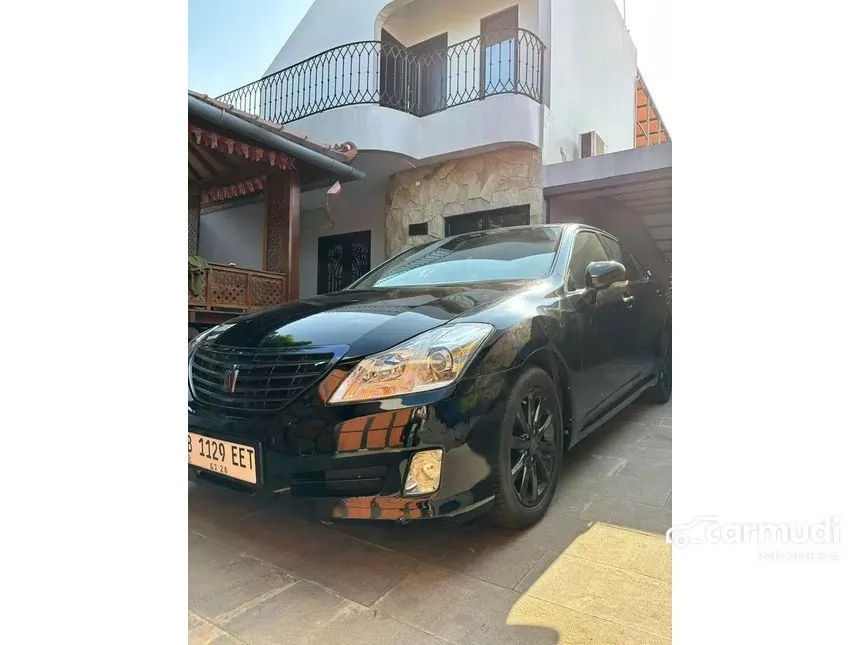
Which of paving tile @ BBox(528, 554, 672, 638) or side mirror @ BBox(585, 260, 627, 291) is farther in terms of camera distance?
side mirror @ BBox(585, 260, 627, 291)

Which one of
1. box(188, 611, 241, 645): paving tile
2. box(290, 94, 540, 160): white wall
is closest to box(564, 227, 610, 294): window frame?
box(188, 611, 241, 645): paving tile

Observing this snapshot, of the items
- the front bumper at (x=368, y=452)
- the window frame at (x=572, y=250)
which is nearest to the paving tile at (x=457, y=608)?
the front bumper at (x=368, y=452)

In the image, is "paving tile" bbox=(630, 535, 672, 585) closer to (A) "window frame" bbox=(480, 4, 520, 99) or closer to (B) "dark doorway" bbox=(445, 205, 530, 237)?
(B) "dark doorway" bbox=(445, 205, 530, 237)

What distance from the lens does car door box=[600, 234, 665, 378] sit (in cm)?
310

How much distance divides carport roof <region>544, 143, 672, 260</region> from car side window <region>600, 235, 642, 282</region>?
116 inches

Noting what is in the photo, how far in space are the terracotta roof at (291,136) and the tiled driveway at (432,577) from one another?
4431 mm

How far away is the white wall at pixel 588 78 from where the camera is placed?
24.2ft

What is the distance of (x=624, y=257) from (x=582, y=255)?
99 cm
